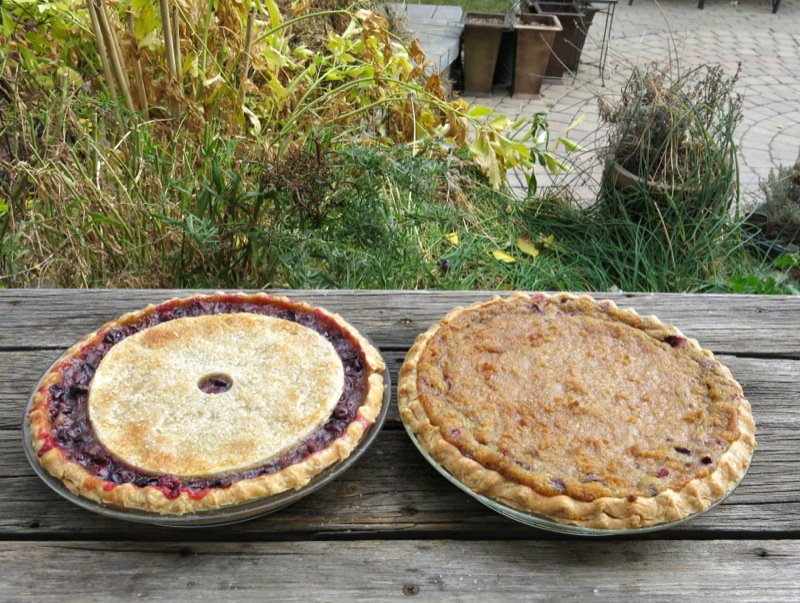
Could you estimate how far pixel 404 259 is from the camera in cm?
291

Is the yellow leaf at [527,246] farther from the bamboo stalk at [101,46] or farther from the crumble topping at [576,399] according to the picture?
the bamboo stalk at [101,46]

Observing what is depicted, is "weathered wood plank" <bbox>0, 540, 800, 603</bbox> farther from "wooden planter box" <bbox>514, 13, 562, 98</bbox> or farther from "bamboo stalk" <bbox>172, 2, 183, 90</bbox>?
"wooden planter box" <bbox>514, 13, 562, 98</bbox>

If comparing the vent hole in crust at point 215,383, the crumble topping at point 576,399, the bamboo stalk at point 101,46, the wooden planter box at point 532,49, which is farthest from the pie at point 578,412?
the wooden planter box at point 532,49

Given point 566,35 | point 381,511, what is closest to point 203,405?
point 381,511

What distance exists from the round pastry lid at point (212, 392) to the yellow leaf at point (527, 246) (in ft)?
7.79

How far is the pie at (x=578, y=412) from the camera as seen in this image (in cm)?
126

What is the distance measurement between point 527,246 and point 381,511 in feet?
8.91

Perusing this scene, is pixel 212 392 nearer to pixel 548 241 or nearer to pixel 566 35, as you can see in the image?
pixel 548 241

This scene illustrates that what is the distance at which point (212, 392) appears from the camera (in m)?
1.46

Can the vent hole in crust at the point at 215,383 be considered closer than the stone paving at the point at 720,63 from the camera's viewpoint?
Yes

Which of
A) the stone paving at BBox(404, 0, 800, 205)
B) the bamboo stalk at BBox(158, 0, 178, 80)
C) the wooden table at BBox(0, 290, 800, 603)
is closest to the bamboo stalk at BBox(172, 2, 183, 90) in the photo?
the bamboo stalk at BBox(158, 0, 178, 80)

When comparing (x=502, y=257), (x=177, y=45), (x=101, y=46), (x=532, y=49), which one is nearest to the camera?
(x=101, y=46)

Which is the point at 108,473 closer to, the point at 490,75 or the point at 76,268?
the point at 76,268

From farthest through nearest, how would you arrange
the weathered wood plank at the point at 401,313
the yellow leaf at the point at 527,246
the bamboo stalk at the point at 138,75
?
the yellow leaf at the point at 527,246 → the bamboo stalk at the point at 138,75 → the weathered wood plank at the point at 401,313
